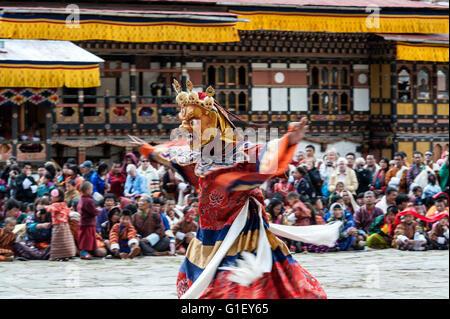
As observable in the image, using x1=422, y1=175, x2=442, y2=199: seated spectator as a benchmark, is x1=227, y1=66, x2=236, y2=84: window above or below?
above

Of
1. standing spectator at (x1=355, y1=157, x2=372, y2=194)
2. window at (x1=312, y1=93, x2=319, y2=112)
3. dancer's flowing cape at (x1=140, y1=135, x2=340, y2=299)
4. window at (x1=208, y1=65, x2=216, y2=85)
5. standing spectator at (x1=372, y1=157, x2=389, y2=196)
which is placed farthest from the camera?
window at (x1=312, y1=93, x2=319, y2=112)

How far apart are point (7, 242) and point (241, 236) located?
562cm

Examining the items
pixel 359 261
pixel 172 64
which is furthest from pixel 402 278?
pixel 172 64

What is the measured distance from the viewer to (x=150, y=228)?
11703 mm

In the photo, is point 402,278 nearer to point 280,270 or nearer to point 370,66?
point 280,270

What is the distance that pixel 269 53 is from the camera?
75.5 ft

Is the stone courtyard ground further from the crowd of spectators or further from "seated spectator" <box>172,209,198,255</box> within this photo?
"seated spectator" <box>172,209,198,255</box>

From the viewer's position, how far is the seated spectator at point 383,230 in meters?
12.5

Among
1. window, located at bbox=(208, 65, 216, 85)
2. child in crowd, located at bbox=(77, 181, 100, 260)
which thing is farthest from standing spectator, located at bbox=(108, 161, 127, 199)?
window, located at bbox=(208, 65, 216, 85)

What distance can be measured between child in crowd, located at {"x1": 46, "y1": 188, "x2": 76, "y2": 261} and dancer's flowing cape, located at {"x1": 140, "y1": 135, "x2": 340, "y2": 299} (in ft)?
16.2

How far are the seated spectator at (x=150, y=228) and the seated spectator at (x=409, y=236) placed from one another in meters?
3.12

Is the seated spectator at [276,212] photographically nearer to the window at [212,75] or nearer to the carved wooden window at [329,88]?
the window at [212,75]

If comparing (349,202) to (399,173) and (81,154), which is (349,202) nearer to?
(399,173)

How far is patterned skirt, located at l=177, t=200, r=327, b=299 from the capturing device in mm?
5941
